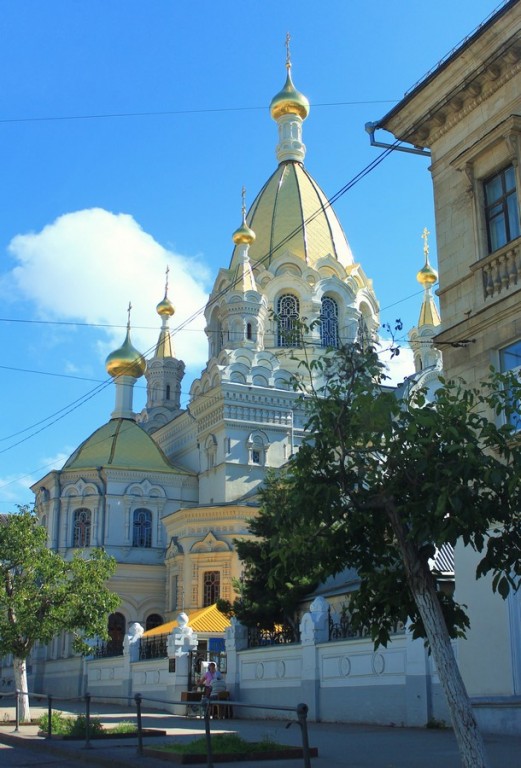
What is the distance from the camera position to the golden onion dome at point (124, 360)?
47.5m

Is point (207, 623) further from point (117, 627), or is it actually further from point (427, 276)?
point (427, 276)

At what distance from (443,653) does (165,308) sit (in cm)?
4902

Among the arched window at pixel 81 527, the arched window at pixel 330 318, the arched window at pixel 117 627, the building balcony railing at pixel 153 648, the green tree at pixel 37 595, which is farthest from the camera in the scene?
the arched window at pixel 330 318

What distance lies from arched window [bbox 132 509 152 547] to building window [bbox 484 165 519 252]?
30.3 m

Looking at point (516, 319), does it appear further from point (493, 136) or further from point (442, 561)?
point (442, 561)

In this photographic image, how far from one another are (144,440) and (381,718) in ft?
94.7

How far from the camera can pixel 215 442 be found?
133 feet

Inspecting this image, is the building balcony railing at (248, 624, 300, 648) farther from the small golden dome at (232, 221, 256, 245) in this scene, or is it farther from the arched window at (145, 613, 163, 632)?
the small golden dome at (232, 221, 256, 245)

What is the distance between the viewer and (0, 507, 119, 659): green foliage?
65.8 ft

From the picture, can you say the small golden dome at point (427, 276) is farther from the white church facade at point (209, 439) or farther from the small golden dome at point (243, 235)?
the small golden dome at point (243, 235)

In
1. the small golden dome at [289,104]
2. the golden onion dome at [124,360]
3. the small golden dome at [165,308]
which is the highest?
the small golden dome at [289,104]

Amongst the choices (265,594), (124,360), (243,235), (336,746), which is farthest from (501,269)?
(124,360)

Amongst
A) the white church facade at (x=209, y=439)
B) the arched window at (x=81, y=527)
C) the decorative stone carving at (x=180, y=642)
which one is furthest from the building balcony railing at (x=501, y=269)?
the arched window at (x=81, y=527)

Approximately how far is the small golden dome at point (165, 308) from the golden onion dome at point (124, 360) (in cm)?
785
